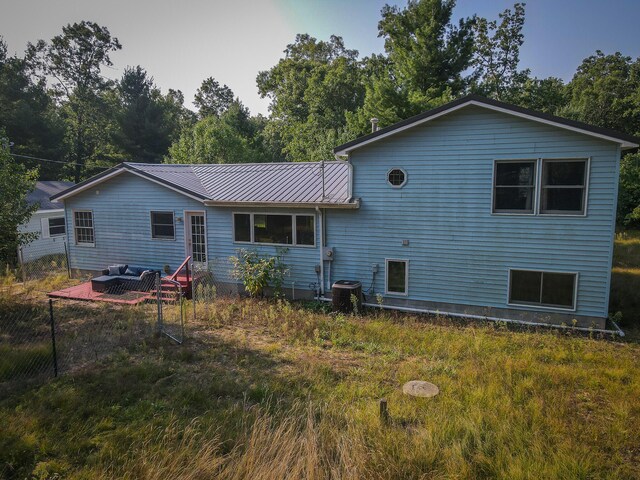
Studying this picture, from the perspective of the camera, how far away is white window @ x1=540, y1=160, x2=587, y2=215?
9445 mm

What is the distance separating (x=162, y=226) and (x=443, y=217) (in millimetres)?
9699

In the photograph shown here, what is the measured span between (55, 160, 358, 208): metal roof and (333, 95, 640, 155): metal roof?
47.8 inches

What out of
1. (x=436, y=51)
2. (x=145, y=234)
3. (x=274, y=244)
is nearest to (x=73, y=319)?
(x=145, y=234)

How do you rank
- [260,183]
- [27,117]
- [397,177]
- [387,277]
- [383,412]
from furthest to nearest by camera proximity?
1. [27,117]
2. [260,183]
3. [387,277]
4. [397,177]
5. [383,412]

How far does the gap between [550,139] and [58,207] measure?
2232 cm

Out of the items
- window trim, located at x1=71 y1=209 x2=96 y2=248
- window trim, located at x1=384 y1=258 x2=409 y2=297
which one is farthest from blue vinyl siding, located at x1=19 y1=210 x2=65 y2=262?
window trim, located at x1=384 y1=258 x2=409 y2=297

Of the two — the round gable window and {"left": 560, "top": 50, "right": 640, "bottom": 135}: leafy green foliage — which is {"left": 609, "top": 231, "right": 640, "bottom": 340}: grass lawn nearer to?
the round gable window

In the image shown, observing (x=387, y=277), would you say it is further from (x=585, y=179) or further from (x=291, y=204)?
(x=585, y=179)

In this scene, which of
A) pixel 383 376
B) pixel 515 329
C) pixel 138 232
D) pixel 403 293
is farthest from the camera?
pixel 138 232

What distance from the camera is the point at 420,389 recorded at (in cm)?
612

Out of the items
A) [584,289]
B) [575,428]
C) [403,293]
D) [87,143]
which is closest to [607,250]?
[584,289]

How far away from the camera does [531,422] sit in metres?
5.07

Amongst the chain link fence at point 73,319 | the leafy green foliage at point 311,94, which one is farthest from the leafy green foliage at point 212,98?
the chain link fence at point 73,319

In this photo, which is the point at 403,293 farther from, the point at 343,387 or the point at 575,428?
the point at 575,428
